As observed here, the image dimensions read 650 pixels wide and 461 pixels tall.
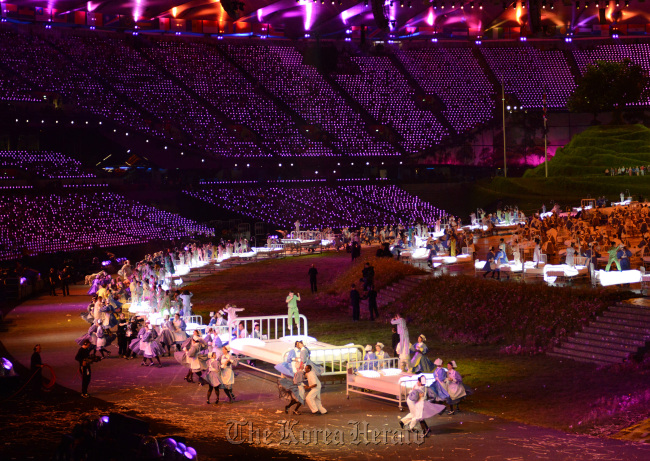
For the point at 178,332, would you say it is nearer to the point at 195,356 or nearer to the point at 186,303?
the point at 186,303

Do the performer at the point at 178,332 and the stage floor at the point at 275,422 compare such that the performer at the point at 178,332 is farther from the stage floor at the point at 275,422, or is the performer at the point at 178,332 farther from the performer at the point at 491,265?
the performer at the point at 491,265

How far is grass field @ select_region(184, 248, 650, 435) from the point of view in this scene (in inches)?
602

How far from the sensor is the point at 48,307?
30.1m

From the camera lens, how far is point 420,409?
14102 millimetres

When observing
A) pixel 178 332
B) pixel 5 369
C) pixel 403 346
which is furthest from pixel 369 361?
pixel 5 369

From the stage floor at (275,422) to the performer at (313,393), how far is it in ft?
0.56

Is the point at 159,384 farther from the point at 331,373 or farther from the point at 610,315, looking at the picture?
the point at 610,315

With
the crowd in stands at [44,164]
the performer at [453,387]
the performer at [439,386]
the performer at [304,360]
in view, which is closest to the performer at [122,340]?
the performer at [304,360]

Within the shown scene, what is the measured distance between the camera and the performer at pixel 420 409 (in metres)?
14.1

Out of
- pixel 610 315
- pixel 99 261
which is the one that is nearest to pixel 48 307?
pixel 99 261

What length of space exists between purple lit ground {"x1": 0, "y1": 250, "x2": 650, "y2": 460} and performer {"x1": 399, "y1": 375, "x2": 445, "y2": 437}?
365 millimetres

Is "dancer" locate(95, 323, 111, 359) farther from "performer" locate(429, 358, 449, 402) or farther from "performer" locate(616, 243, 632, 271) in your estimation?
"performer" locate(616, 243, 632, 271)

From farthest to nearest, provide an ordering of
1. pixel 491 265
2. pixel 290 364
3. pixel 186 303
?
pixel 491 265 → pixel 186 303 → pixel 290 364

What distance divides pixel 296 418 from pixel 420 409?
2521 millimetres
